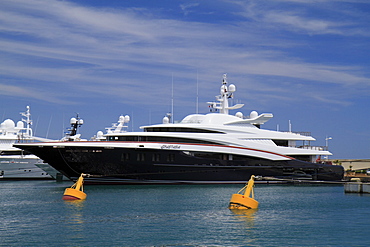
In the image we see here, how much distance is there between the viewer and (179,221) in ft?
73.0

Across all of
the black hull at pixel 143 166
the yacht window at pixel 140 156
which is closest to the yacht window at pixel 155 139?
the black hull at pixel 143 166

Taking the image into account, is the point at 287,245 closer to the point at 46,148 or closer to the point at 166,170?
the point at 166,170

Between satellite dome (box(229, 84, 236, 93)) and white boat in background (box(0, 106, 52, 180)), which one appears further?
white boat in background (box(0, 106, 52, 180))

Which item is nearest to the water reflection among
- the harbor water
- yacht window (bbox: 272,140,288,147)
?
the harbor water

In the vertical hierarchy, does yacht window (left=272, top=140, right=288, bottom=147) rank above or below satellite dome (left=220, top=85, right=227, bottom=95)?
below

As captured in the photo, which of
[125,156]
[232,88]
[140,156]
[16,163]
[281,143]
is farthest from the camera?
[16,163]

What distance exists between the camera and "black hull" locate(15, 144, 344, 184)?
127 ft

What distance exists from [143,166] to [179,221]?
17292mm

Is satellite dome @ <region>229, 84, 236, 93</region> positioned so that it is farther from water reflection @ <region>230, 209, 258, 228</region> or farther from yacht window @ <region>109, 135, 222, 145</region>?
water reflection @ <region>230, 209, 258, 228</region>

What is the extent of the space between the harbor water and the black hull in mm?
5410

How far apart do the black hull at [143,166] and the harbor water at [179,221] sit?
5.41 meters

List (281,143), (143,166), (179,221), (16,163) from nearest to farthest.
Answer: (179,221), (143,166), (281,143), (16,163)

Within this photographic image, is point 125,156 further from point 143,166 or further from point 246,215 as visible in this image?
point 246,215

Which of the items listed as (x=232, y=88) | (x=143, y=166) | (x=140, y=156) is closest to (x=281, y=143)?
(x=232, y=88)
